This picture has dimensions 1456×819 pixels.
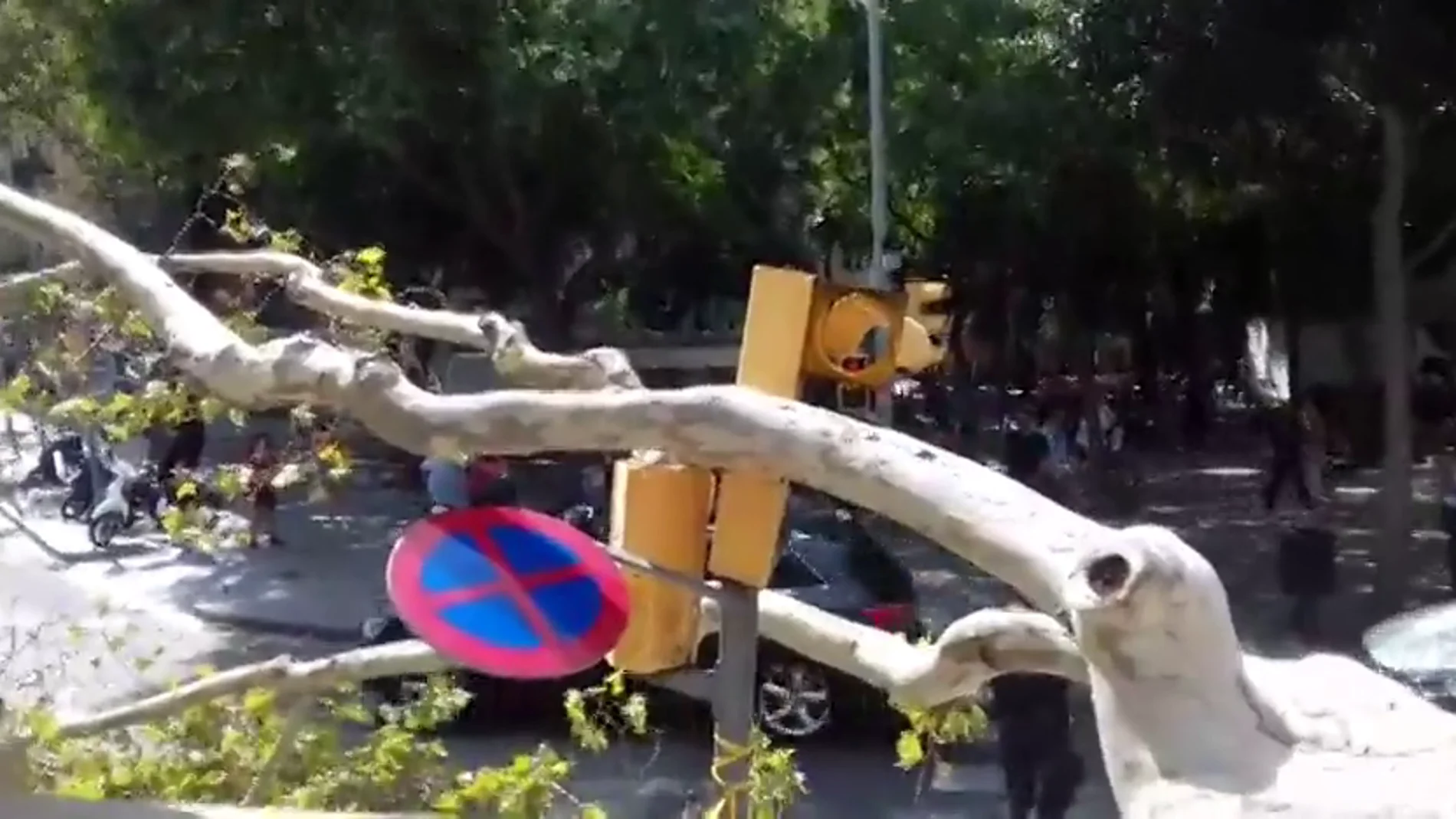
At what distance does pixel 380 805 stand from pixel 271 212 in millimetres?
13839

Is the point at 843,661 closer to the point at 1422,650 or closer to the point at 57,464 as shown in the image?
the point at 1422,650

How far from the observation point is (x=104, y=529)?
704 inches

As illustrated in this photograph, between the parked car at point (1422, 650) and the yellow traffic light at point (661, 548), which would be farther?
the parked car at point (1422, 650)

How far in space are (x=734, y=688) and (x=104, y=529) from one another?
15.5m

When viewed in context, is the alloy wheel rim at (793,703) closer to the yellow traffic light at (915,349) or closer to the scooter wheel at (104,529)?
the yellow traffic light at (915,349)

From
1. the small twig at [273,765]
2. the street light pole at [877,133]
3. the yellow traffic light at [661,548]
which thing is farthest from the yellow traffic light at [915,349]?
the street light pole at [877,133]

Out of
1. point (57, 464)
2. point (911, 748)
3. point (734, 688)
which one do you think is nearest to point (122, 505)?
point (57, 464)

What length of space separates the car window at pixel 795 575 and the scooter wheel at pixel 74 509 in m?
10.4

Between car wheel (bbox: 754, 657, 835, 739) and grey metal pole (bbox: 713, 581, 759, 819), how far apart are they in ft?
24.1

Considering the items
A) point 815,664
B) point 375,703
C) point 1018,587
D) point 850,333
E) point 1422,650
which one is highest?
point 850,333

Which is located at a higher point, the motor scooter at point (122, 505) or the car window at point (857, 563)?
the car window at point (857, 563)

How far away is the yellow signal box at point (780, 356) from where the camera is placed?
3275mm

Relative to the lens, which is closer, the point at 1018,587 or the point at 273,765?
the point at 1018,587

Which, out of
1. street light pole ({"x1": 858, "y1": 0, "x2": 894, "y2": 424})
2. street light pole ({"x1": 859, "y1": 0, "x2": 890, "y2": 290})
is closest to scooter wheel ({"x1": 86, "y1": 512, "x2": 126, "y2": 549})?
street light pole ({"x1": 858, "y1": 0, "x2": 894, "y2": 424})
